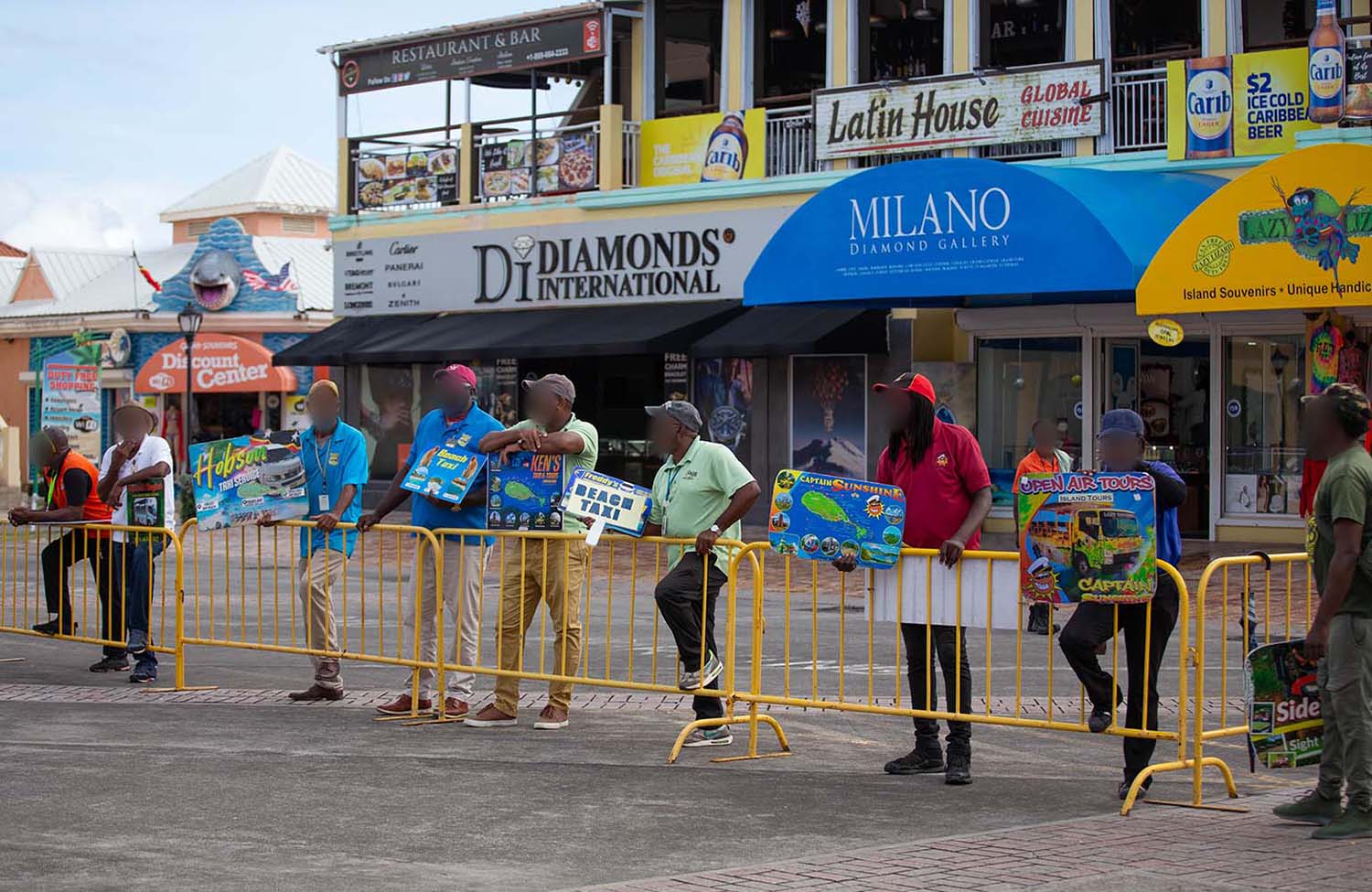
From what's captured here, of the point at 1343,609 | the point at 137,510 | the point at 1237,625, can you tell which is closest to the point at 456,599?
the point at 137,510

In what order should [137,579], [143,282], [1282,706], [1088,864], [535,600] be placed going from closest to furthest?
[1088,864], [1282,706], [535,600], [137,579], [143,282]

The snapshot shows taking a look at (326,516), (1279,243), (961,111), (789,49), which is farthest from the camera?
(789,49)

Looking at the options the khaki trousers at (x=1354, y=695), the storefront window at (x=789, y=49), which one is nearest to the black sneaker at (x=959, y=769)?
the khaki trousers at (x=1354, y=695)

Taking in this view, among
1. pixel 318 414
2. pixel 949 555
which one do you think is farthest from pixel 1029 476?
pixel 318 414

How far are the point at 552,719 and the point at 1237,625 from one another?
297 inches

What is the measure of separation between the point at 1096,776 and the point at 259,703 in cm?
500

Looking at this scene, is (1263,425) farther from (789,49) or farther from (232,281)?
(232,281)

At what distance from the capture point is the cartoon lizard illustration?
56.7 ft

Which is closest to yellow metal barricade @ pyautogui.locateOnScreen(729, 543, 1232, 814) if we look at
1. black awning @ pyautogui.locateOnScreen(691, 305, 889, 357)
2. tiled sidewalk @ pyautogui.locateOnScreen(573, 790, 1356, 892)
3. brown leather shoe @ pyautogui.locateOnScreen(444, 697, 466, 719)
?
tiled sidewalk @ pyautogui.locateOnScreen(573, 790, 1356, 892)

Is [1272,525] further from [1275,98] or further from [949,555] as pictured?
[949,555]

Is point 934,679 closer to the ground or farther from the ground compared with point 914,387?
closer to the ground

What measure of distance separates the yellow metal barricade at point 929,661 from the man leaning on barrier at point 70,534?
4.45 meters

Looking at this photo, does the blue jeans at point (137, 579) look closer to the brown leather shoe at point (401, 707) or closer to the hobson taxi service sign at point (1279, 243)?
the brown leather shoe at point (401, 707)

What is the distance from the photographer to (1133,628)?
771 cm
